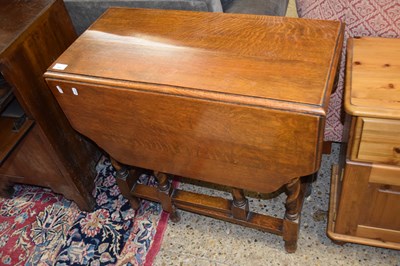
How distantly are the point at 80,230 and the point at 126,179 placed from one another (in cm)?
35

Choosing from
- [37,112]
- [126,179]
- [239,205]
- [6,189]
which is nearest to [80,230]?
[126,179]

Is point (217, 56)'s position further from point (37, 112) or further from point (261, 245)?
point (261, 245)

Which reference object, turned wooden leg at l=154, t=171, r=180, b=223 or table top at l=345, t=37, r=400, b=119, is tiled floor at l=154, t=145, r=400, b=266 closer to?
turned wooden leg at l=154, t=171, r=180, b=223

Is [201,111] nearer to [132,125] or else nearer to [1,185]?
[132,125]

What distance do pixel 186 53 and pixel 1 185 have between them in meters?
1.24

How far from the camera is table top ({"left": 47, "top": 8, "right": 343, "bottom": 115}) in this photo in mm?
1066

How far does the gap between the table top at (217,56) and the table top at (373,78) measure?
0.09 metres

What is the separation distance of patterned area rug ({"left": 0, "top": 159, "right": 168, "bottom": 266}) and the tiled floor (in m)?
0.09

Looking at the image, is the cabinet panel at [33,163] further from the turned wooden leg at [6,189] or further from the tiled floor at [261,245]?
the tiled floor at [261,245]

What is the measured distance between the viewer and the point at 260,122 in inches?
42.5

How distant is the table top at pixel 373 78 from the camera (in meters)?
1.07

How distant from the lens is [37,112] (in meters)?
1.45

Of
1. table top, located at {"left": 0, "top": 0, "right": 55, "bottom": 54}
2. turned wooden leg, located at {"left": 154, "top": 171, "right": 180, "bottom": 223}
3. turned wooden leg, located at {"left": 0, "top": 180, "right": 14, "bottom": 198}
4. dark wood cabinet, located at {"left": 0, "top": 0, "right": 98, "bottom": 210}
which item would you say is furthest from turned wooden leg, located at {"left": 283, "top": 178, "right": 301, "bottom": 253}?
turned wooden leg, located at {"left": 0, "top": 180, "right": 14, "bottom": 198}

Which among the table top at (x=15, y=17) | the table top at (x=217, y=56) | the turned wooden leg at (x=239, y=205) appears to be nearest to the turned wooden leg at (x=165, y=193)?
the turned wooden leg at (x=239, y=205)
